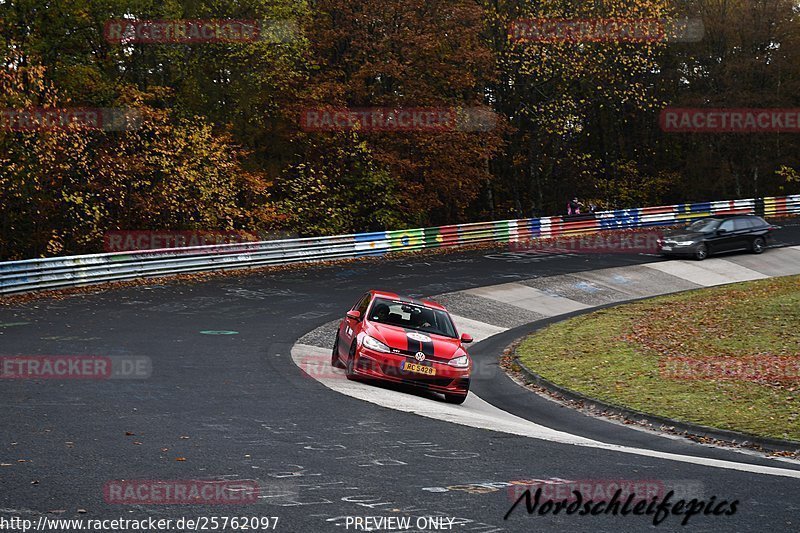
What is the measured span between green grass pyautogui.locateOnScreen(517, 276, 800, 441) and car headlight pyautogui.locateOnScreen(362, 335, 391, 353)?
3.64 metres

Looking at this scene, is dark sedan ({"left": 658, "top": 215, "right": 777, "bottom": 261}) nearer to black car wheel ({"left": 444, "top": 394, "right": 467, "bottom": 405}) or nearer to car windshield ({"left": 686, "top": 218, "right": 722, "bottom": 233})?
car windshield ({"left": 686, "top": 218, "right": 722, "bottom": 233})

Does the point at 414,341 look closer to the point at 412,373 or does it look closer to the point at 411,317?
the point at 412,373

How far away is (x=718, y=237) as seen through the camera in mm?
33812

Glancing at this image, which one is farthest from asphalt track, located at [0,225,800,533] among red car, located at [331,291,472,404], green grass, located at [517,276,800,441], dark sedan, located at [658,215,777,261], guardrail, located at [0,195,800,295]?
dark sedan, located at [658,215,777,261]

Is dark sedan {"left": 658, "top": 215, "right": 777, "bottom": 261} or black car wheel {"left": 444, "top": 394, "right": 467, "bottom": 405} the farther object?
dark sedan {"left": 658, "top": 215, "right": 777, "bottom": 261}

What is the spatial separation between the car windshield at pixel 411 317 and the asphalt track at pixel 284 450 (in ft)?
5.11

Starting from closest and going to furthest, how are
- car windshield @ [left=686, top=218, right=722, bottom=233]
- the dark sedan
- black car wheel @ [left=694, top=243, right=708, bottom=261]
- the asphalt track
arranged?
1. the asphalt track
2. black car wheel @ [left=694, top=243, right=708, bottom=261]
3. the dark sedan
4. car windshield @ [left=686, top=218, right=722, bottom=233]

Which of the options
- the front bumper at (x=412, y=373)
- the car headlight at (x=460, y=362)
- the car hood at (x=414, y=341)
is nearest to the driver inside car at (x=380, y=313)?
the car hood at (x=414, y=341)

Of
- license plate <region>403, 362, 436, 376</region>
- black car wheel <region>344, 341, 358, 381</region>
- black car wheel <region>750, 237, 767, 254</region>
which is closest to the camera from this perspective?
license plate <region>403, 362, 436, 376</region>

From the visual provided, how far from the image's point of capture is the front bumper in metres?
13.9

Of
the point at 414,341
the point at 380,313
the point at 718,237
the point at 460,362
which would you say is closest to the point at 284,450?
the point at 414,341

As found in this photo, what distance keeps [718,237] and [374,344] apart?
2359cm

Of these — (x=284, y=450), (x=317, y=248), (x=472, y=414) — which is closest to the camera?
(x=284, y=450)

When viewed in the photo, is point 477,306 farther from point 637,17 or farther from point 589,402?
point 637,17
